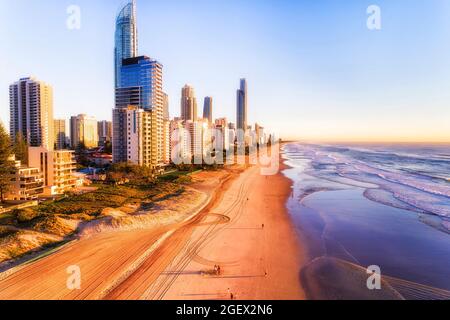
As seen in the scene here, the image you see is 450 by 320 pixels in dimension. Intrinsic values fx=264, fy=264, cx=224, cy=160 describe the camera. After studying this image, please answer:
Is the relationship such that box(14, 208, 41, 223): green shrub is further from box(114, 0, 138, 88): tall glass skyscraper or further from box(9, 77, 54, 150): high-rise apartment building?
box(114, 0, 138, 88): tall glass skyscraper

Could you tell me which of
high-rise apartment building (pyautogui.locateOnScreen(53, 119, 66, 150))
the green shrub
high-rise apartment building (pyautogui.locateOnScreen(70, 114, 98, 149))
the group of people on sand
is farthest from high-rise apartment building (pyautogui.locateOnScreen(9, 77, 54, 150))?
the group of people on sand

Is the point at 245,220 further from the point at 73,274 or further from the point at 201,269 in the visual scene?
the point at 73,274

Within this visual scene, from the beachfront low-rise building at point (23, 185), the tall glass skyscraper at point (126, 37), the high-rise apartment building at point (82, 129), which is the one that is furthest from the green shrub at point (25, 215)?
the high-rise apartment building at point (82, 129)

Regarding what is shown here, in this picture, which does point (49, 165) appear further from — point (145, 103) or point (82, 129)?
point (82, 129)

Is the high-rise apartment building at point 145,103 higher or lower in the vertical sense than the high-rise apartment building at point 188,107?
lower

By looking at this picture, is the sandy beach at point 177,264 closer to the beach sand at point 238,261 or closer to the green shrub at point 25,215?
the beach sand at point 238,261

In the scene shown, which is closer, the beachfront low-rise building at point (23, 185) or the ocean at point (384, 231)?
the ocean at point (384, 231)
